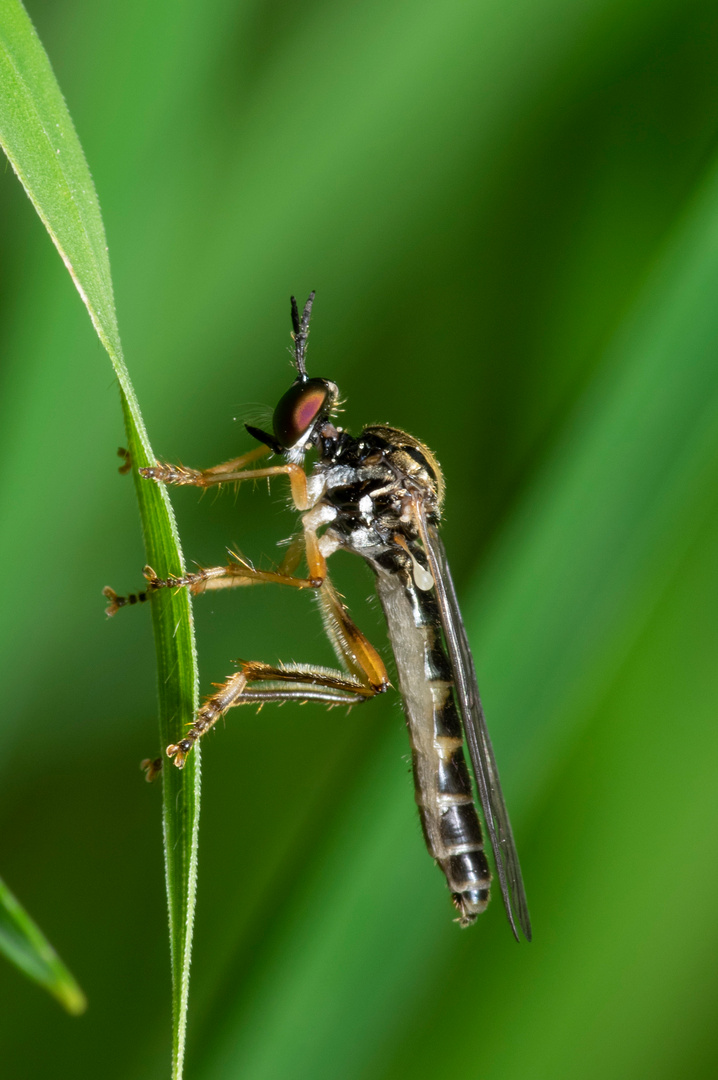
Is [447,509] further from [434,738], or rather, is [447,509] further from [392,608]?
[434,738]

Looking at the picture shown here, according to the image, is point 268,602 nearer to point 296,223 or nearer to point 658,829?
point 296,223

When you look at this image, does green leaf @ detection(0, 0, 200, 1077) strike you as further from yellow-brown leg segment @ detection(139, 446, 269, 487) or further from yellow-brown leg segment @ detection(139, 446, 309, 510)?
yellow-brown leg segment @ detection(139, 446, 309, 510)

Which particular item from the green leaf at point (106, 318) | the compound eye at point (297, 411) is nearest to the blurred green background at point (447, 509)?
the compound eye at point (297, 411)

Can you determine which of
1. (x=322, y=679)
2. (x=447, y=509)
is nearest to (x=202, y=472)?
(x=322, y=679)

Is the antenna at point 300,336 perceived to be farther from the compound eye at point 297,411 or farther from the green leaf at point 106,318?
the green leaf at point 106,318

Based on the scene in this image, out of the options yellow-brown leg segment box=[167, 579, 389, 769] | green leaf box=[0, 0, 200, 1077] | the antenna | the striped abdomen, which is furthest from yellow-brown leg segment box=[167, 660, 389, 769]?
the antenna

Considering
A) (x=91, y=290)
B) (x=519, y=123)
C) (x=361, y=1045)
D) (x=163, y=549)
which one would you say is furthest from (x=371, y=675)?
(x=519, y=123)

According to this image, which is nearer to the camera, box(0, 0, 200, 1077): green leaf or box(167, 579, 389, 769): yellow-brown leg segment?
box(0, 0, 200, 1077): green leaf
